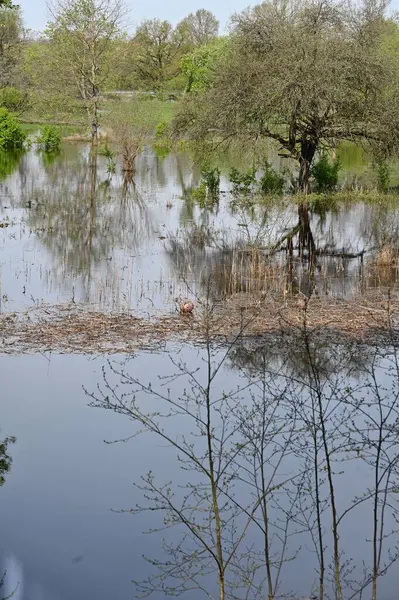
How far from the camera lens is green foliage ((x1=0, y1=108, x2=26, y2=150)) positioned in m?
37.9

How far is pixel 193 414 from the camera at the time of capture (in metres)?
7.88

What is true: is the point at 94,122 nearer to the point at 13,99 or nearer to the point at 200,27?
the point at 13,99

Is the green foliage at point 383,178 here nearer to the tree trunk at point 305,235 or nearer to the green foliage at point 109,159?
the tree trunk at point 305,235

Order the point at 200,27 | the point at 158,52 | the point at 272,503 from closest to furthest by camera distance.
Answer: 1. the point at 272,503
2. the point at 158,52
3. the point at 200,27

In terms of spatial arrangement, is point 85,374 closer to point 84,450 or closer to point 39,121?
point 84,450

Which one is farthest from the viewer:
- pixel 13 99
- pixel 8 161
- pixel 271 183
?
pixel 13 99

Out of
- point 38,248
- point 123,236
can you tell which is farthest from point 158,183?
point 38,248

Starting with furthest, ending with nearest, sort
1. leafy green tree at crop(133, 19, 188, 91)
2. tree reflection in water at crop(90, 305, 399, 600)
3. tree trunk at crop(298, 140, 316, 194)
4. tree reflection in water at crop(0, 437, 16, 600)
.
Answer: leafy green tree at crop(133, 19, 188, 91) → tree trunk at crop(298, 140, 316, 194) → tree reflection in water at crop(0, 437, 16, 600) → tree reflection in water at crop(90, 305, 399, 600)

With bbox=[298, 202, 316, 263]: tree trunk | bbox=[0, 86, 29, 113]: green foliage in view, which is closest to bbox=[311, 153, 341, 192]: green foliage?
bbox=[298, 202, 316, 263]: tree trunk

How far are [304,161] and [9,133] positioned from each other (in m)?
18.0

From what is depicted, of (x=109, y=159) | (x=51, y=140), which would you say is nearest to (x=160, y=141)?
(x=51, y=140)

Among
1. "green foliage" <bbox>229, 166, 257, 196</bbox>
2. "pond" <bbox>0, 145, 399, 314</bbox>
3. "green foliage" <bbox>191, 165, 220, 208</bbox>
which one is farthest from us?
"green foliage" <bbox>229, 166, 257, 196</bbox>

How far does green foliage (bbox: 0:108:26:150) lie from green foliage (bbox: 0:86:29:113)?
26.1ft

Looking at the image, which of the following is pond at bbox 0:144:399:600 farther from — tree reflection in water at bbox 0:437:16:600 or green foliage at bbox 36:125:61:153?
green foliage at bbox 36:125:61:153
